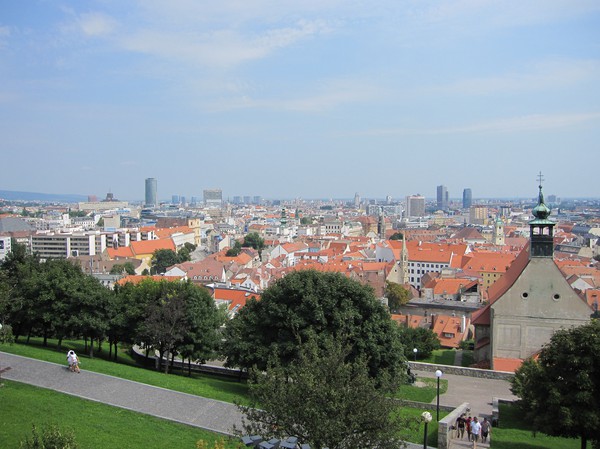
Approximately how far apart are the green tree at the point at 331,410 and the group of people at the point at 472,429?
677 centimetres

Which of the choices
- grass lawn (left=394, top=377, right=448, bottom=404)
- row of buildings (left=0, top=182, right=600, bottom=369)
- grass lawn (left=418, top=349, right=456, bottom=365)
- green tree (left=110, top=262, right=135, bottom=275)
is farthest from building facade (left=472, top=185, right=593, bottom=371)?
green tree (left=110, top=262, right=135, bottom=275)

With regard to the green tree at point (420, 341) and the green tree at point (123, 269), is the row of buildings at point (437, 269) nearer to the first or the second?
the green tree at point (123, 269)

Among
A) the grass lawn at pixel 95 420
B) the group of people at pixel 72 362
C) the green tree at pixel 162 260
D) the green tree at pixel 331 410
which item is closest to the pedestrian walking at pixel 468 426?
the grass lawn at pixel 95 420

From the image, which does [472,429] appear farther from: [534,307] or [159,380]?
[534,307]

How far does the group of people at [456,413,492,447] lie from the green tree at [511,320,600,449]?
159 centimetres

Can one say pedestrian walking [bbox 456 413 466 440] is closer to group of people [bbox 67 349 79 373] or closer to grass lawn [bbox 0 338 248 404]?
grass lawn [bbox 0 338 248 404]

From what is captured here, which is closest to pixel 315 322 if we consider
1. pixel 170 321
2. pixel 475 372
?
pixel 170 321

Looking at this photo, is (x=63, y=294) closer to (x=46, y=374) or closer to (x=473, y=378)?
(x=46, y=374)

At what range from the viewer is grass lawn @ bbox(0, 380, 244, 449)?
625 inches

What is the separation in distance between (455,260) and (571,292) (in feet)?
201

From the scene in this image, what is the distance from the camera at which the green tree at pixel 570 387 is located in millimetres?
17219

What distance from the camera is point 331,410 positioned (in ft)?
40.9

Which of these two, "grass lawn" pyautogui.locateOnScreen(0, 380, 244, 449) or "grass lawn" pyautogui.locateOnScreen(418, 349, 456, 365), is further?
"grass lawn" pyautogui.locateOnScreen(418, 349, 456, 365)

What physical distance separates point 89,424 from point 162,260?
83906 millimetres
